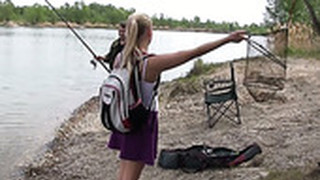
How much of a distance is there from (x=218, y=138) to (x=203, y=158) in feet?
6.14

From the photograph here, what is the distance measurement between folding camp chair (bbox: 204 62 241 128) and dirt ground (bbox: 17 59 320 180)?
0.15 metres

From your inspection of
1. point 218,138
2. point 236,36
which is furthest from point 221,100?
point 236,36

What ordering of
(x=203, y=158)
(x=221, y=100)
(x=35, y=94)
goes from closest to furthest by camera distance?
(x=203, y=158), (x=221, y=100), (x=35, y=94)

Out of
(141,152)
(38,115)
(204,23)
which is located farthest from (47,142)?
(204,23)

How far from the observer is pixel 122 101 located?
424 centimetres

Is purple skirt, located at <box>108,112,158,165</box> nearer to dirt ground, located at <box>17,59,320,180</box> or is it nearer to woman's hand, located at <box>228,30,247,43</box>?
woman's hand, located at <box>228,30,247,43</box>

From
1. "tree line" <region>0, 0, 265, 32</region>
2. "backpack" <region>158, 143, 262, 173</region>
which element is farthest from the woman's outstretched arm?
"tree line" <region>0, 0, 265, 32</region>

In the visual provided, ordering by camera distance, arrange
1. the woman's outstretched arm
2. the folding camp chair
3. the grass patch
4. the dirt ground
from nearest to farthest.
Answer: the woman's outstretched arm
the dirt ground
the folding camp chair
the grass patch

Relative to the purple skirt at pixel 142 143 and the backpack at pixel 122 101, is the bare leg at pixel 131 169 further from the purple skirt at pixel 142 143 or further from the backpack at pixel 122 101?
the backpack at pixel 122 101

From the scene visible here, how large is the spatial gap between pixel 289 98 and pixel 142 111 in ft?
27.0

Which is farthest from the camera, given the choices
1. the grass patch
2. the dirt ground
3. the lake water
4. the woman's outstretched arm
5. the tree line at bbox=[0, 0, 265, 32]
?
the tree line at bbox=[0, 0, 265, 32]

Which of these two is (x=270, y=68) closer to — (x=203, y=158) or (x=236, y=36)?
(x=203, y=158)

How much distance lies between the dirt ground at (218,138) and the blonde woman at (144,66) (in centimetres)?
239

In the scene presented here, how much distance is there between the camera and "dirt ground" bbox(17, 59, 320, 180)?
7301mm
